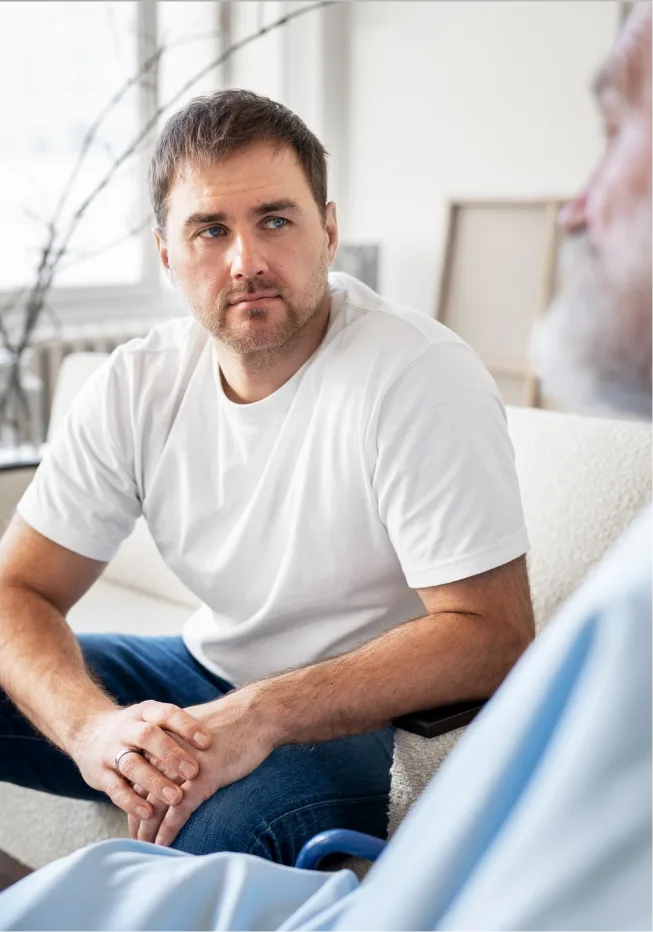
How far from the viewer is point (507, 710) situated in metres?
0.56

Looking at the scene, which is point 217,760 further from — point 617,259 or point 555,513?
point 617,259

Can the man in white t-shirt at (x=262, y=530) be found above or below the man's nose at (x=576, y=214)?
below

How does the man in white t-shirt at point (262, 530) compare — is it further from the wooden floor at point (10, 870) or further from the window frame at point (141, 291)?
the window frame at point (141, 291)

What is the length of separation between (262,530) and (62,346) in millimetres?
Result: 3180

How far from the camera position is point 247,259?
1537 mm

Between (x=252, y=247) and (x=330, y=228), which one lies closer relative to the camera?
(x=252, y=247)

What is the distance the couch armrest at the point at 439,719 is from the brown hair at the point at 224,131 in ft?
2.50

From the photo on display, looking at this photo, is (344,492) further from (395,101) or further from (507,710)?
(395,101)

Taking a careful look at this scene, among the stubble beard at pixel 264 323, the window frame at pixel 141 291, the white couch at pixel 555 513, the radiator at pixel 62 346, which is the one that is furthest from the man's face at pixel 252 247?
the window frame at pixel 141 291

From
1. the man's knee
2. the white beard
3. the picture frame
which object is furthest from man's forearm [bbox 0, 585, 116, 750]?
the picture frame

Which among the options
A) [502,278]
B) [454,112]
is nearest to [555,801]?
[502,278]

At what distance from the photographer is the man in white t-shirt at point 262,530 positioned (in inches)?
51.2

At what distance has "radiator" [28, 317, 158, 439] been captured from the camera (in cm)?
438

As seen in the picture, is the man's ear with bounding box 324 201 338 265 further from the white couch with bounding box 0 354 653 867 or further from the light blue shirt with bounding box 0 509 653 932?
the light blue shirt with bounding box 0 509 653 932
